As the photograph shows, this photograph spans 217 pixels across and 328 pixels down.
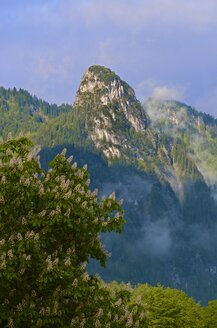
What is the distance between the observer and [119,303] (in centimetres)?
2366

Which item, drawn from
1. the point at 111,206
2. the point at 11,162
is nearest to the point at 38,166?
the point at 11,162

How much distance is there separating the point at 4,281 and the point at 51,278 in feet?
5.51

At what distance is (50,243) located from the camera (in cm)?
2269

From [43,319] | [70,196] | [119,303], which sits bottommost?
[43,319]

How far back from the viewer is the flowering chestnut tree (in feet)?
67.2

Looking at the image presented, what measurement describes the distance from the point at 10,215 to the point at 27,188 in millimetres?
1604

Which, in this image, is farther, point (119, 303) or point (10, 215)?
point (119, 303)

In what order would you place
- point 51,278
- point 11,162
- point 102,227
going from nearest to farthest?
point 51,278, point 11,162, point 102,227

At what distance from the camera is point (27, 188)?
69.6 feet

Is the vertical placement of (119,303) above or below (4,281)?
above

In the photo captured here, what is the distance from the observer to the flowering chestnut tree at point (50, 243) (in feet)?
67.2

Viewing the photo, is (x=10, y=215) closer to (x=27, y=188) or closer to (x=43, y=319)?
(x=27, y=188)

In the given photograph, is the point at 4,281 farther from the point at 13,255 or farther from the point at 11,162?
the point at 11,162

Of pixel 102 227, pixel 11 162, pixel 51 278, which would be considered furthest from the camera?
pixel 102 227
